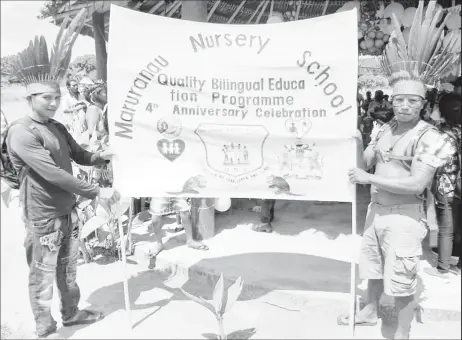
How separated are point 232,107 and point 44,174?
133cm

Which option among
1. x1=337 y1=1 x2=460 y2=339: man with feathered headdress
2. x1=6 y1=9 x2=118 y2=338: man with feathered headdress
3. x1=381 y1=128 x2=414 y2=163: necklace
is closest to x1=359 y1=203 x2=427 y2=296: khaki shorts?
x1=337 y1=1 x2=460 y2=339: man with feathered headdress

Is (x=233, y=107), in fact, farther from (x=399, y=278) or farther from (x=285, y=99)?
(x=399, y=278)

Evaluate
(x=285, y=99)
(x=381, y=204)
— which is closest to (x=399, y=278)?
(x=381, y=204)

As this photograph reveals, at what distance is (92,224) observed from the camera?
161 inches

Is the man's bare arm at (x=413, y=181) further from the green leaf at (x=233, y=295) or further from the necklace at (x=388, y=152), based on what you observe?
the green leaf at (x=233, y=295)

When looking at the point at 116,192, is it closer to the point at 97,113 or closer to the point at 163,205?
the point at 163,205

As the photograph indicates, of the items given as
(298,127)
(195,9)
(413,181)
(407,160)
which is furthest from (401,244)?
(195,9)

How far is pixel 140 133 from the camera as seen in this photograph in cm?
314

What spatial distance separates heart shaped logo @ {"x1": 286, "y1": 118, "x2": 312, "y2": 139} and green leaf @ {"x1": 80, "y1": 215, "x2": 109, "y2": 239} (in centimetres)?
208

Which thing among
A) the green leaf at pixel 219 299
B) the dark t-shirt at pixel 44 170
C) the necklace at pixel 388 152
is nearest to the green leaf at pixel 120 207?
the dark t-shirt at pixel 44 170

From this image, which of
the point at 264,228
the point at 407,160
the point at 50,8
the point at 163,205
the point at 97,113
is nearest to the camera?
the point at 407,160

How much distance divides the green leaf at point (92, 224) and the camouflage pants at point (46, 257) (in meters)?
0.85

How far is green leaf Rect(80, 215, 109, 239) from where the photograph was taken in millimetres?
4055

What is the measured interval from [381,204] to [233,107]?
1207mm
